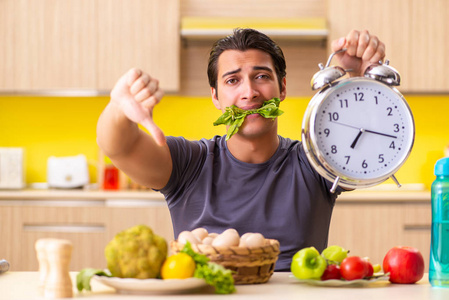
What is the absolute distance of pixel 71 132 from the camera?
13.4 ft

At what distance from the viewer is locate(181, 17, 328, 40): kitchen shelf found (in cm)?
362

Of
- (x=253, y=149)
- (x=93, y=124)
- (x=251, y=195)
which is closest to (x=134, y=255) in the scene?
(x=251, y=195)

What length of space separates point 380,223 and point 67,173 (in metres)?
1.94

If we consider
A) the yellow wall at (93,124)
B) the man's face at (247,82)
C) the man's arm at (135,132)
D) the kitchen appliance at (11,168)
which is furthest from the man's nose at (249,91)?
the kitchen appliance at (11,168)

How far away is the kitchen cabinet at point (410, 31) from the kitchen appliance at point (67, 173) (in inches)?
70.2

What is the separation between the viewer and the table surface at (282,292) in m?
1.19

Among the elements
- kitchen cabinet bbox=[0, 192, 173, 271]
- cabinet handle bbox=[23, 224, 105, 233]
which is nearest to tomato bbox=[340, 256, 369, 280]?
kitchen cabinet bbox=[0, 192, 173, 271]

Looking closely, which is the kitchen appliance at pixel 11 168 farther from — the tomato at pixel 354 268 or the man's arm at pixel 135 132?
the tomato at pixel 354 268

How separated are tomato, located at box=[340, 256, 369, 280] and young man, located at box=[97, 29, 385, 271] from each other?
0.45m

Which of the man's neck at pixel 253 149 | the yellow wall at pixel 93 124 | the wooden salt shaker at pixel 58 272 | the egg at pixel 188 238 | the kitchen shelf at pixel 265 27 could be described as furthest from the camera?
the yellow wall at pixel 93 124

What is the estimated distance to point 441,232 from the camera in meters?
1.33

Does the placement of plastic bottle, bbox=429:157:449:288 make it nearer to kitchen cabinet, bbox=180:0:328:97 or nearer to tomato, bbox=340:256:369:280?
tomato, bbox=340:256:369:280

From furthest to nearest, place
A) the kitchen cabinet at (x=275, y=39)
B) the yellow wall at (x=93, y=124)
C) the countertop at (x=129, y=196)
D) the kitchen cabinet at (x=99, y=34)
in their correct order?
the yellow wall at (x=93, y=124) < the kitchen cabinet at (x=275, y=39) < the kitchen cabinet at (x=99, y=34) < the countertop at (x=129, y=196)

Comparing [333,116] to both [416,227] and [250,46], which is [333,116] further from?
[416,227]
